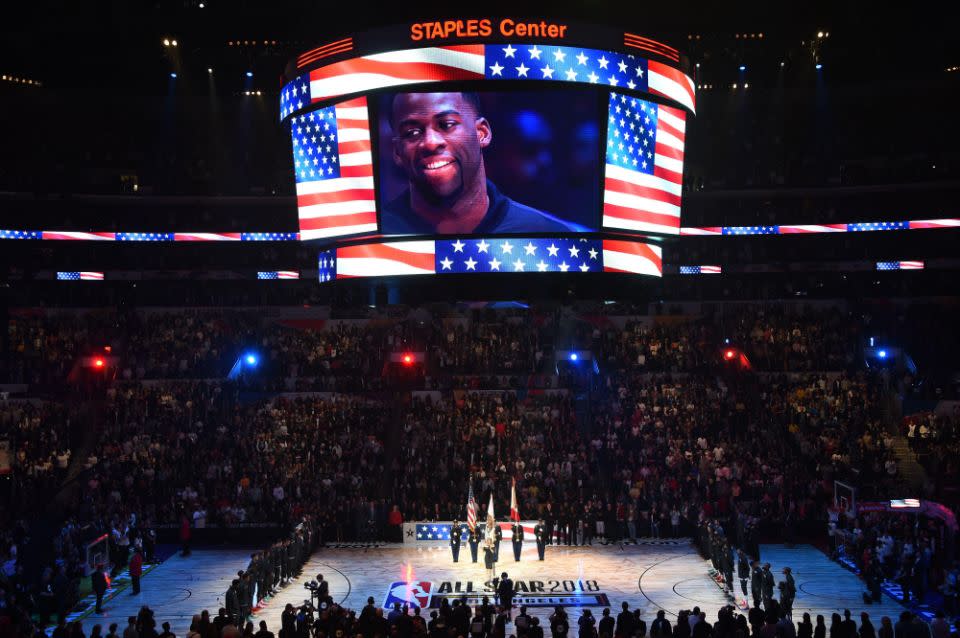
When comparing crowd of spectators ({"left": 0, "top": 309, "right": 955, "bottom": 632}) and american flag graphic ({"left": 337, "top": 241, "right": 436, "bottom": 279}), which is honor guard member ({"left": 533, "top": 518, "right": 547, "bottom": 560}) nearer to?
crowd of spectators ({"left": 0, "top": 309, "right": 955, "bottom": 632})

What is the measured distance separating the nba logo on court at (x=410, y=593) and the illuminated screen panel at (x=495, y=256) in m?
8.44

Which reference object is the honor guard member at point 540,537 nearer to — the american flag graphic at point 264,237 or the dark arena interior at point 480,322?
the dark arena interior at point 480,322

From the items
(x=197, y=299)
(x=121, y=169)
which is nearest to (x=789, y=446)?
(x=197, y=299)

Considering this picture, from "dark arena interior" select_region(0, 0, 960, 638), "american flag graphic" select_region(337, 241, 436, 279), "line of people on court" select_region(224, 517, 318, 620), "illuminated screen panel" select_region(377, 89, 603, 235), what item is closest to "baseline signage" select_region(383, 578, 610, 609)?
"dark arena interior" select_region(0, 0, 960, 638)

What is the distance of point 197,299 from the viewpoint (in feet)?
149

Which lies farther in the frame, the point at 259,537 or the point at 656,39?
the point at 259,537

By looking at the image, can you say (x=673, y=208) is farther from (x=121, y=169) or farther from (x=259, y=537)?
(x=121, y=169)

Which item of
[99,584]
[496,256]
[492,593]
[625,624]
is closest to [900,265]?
[492,593]

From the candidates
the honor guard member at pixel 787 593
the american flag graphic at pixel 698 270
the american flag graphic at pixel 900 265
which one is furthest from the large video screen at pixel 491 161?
the american flag graphic at pixel 900 265

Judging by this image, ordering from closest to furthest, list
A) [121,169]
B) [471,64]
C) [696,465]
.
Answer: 1. [471,64]
2. [696,465]
3. [121,169]

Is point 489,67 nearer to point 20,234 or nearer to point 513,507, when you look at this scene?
point 513,507

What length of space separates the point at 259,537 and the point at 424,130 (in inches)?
667

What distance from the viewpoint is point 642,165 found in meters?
21.5

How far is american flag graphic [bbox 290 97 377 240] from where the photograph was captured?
21.1m
